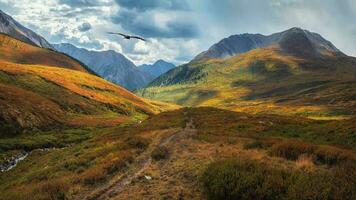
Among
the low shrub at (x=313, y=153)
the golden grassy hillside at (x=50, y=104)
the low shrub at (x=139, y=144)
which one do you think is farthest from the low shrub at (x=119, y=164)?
the golden grassy hillside at (x=50, y=104)

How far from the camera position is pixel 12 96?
7819cm

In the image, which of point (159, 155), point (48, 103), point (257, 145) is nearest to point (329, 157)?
point (257, 145)

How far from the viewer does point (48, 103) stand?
9194 centimetres

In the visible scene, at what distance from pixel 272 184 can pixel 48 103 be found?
84.9 metres

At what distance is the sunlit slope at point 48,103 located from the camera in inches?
2815

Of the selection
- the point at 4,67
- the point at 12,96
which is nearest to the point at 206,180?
the point at 12,96

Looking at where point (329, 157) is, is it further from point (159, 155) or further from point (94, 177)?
point (94, 177)

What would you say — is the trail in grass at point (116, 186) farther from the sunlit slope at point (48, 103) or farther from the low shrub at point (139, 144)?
the sunlit slope at point (48, 103)

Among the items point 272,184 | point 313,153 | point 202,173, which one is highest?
point 272,184

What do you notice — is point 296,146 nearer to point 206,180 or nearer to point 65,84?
point 206,180

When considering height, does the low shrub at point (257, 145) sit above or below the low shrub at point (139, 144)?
above

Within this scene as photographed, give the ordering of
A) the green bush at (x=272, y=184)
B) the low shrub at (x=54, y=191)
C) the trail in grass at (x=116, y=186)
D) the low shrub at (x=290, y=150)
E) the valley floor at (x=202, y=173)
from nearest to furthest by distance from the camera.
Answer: the green bush at (x=272, y=184)
the valley floor at (x=202, y=173)
the trail in grass at (x=116, y=186)
the low shrub at (x=54, y=191)
the low shrub at (x=290, y=150)

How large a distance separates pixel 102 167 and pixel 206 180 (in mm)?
8743

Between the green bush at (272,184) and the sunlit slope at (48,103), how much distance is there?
56.3 m
